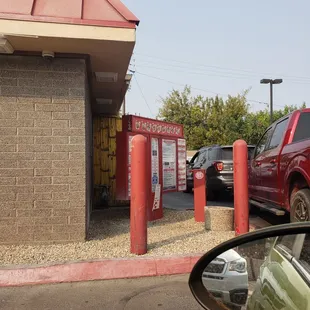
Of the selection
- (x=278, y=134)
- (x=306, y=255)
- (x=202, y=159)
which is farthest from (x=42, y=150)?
(x=202, y=159)

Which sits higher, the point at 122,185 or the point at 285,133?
the point at 285,133

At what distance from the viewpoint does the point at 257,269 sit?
1.67 metres

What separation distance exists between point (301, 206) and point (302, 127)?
4.37 ft

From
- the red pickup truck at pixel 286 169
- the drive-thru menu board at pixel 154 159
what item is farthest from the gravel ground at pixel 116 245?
the red pickup truck at pixel 286 169

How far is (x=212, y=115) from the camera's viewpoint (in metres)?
34.4

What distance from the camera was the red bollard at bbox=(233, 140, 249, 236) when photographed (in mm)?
5965

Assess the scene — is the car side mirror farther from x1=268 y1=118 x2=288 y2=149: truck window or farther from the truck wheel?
x1=268 y1=118 x2=288 y2=149: truck window

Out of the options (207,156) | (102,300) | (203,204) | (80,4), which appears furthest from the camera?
(207,156)

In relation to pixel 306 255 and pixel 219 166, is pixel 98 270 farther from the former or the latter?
pixel 219 166

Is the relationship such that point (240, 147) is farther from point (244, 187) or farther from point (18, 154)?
point (18, 154)

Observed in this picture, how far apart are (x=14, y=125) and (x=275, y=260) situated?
4982mm

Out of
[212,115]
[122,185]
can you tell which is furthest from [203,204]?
[212,115]

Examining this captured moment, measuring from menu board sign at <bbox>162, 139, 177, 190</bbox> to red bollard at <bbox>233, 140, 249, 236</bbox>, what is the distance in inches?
106

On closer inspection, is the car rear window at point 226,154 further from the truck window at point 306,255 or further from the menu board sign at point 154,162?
the truck window at point 306,255
